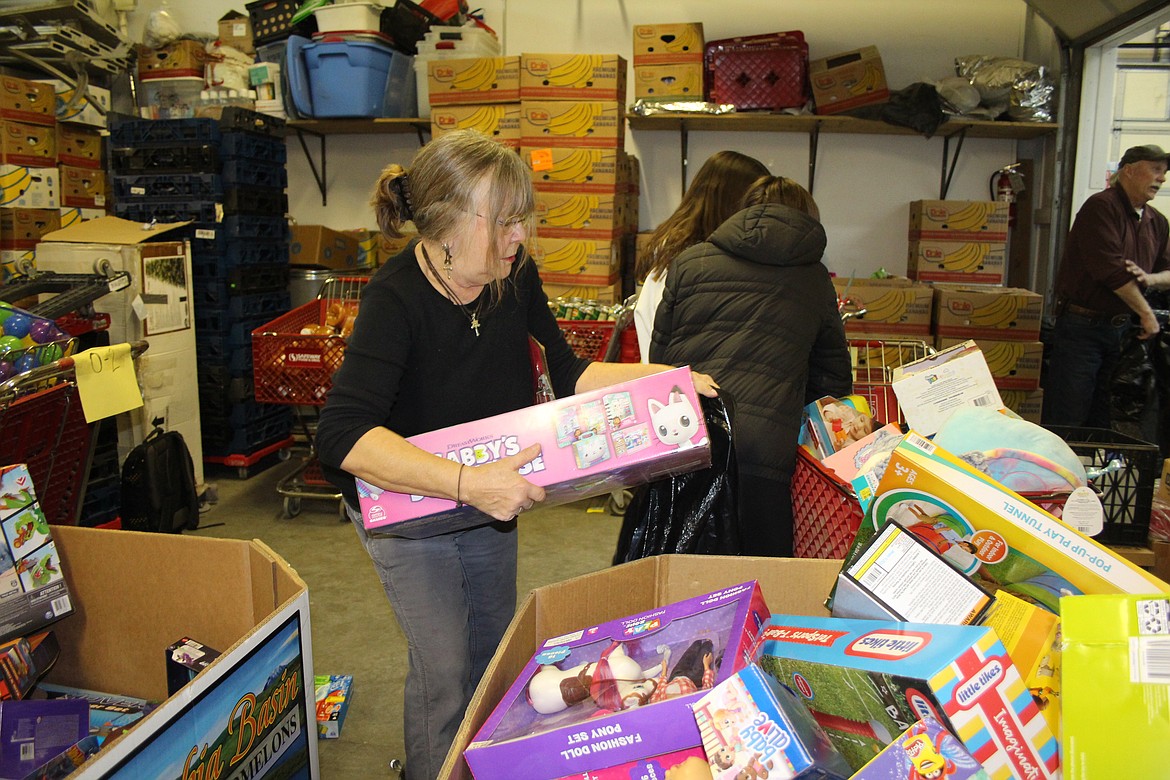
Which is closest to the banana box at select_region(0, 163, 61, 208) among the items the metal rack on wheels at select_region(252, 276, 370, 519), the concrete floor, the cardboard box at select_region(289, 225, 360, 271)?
the cardboard box at select_region(289, 225, 360, 271)

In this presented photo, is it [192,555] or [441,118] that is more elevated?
[441,118]

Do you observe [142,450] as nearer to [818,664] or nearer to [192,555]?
[192,555]

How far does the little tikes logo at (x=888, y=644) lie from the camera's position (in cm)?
85

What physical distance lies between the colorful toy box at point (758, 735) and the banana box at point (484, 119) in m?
4.51

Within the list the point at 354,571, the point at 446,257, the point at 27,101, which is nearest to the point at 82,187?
the point at 27,101

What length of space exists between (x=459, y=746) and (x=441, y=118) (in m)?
4.67

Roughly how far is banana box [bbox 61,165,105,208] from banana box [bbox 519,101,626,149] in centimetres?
291

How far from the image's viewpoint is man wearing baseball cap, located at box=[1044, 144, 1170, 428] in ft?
13.5

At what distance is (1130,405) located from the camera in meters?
4.11

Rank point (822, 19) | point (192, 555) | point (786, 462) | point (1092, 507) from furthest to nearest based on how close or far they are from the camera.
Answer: point (822, 19), point (786, 462), point (192, 555), point (1092, 507)

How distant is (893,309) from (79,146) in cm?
513

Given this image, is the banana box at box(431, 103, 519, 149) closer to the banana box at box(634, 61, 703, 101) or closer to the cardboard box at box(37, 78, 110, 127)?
the banana box at box(634, 61, 703, 101)

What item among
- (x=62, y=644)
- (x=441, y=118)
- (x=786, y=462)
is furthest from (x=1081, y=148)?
(x=62, y=644)

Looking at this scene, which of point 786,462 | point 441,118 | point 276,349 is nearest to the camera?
point 786,462
